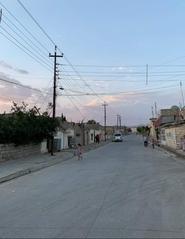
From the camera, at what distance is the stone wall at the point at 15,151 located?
32.7 metres

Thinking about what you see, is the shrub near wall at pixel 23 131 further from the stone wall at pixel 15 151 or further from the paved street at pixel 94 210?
the paved street at pixel 94 210

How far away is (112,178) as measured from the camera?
753 inches

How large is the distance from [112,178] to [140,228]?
34.8 ft

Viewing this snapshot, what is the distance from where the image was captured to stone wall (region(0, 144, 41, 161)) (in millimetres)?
32713

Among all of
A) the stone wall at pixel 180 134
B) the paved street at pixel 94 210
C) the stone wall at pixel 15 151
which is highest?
the stone wall at pixel 180 134

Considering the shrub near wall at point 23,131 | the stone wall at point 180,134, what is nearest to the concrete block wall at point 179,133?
the stone wall at point 180,134

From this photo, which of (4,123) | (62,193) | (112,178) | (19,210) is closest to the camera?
(19,210)

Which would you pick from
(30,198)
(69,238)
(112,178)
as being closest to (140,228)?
(69,238)

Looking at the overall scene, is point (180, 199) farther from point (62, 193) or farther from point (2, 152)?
point (2, 152)

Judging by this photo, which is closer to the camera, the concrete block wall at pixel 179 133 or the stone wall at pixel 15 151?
the stone wall at pixel 15 151

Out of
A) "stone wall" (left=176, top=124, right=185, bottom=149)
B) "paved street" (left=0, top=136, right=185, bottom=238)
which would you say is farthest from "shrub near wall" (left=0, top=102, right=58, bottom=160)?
"paved street" (left=0, top=136, right=185, bottom=238)

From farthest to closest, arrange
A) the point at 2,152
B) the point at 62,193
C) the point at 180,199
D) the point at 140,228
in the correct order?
the point at 2,152, the point at 62,193, the point at 180,199, the point at 140,228

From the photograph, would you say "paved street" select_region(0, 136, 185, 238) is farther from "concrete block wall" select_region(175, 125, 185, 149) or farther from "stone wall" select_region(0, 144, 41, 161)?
"concrete block wall" select_region(175, 125, 185, 149)

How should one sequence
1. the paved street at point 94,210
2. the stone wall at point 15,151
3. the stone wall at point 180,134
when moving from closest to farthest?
the paved street at point 94,210 → the stone wall at point 15,151 → the stone wall at point 180,134
